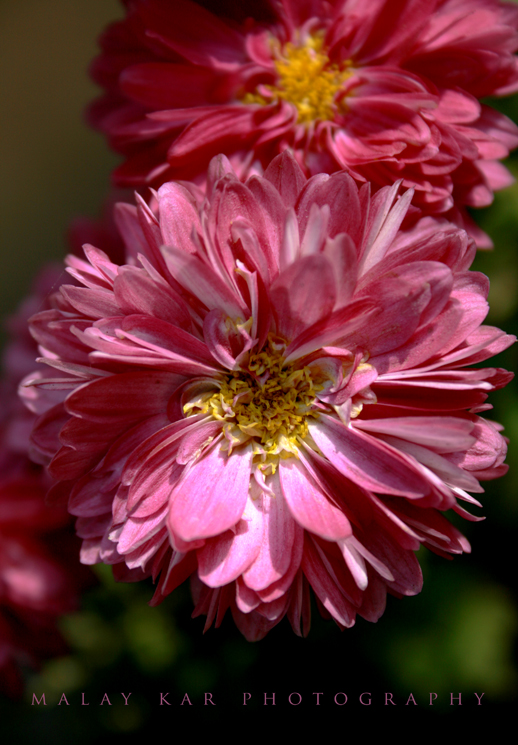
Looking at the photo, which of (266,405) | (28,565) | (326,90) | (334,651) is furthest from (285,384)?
(334,651)

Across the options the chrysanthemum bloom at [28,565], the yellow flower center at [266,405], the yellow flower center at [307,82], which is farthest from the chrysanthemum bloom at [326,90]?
the chrysanthemum bloom at [28,565]

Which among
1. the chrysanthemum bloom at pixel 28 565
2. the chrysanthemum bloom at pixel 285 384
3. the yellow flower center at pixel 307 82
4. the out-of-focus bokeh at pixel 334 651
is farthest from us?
the out-of-focus bokeh at pixel 334 651

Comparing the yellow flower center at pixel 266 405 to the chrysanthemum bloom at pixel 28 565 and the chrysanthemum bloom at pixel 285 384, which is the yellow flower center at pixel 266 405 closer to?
the chrysanthemum bloom at pixel 285 384

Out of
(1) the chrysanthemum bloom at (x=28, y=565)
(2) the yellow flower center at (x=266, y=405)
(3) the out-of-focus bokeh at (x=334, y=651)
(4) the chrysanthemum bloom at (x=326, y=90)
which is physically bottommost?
(3) the out-of-focus bokeh at (x=334, y=651)

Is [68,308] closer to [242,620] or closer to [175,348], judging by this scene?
[175,348]

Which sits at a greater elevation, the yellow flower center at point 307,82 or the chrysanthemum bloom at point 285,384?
the yellow flower center at point 307,82

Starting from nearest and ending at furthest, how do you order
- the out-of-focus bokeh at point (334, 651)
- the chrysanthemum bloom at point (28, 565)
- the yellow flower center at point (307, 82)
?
the yellow flower center at point (307, 82) < the chrysanthemum bloom at point (28, 565) < the out-of-focus bokeh at point (334, 651)

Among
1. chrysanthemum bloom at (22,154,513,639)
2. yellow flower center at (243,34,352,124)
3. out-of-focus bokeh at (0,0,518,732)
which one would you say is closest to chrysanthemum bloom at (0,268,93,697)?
out-of-focus bokeh at (0,0,518,732)
